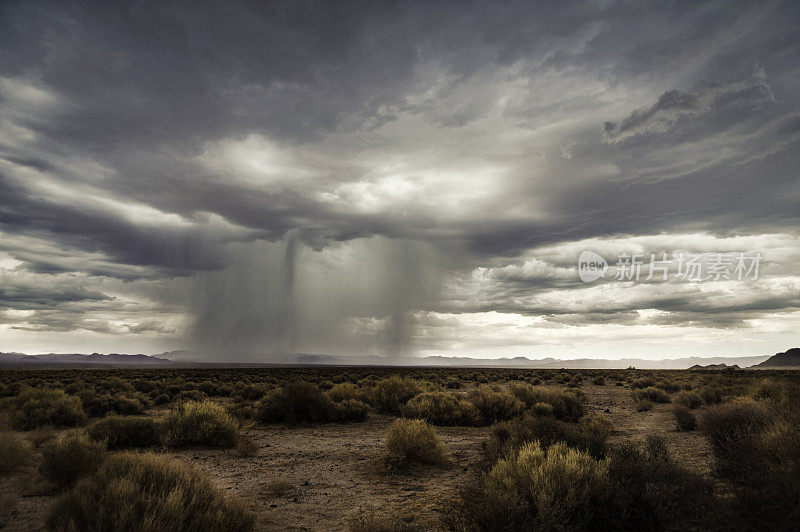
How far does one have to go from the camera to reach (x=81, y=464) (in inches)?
284

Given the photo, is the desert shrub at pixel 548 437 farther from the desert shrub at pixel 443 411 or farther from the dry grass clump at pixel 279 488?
the desert shrub at pixel 443 411

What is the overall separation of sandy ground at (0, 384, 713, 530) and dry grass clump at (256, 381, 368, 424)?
1.16 meters

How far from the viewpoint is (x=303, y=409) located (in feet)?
54.5

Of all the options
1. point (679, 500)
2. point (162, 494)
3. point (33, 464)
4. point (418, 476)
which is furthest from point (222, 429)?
point (679, 500)

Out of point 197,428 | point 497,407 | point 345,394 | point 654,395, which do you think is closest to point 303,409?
point 345,394

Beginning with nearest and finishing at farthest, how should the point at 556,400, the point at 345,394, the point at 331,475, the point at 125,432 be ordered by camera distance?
the point at 331,475, the point at 125,432, the point at 556,400, the point at 345,394

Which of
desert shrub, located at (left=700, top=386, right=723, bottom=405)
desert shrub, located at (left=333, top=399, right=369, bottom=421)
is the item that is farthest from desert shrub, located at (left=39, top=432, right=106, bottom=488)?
desert shrub, located at (left=700, top=386, right=723, bottom=405)

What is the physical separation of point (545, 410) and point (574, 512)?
1128cm

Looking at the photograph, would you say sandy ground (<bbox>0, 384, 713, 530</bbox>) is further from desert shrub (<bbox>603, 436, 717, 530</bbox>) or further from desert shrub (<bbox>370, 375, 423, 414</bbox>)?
desert shrub (<bbox>370, 375, 423, 414</bbox>)

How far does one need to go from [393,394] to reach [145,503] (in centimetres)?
1537

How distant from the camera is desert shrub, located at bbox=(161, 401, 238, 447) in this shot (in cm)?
1172

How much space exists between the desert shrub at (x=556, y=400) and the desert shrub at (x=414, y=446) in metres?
8.11

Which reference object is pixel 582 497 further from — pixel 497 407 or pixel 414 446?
pixel 497 407

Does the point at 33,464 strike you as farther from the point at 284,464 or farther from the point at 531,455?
the point at 531,455
